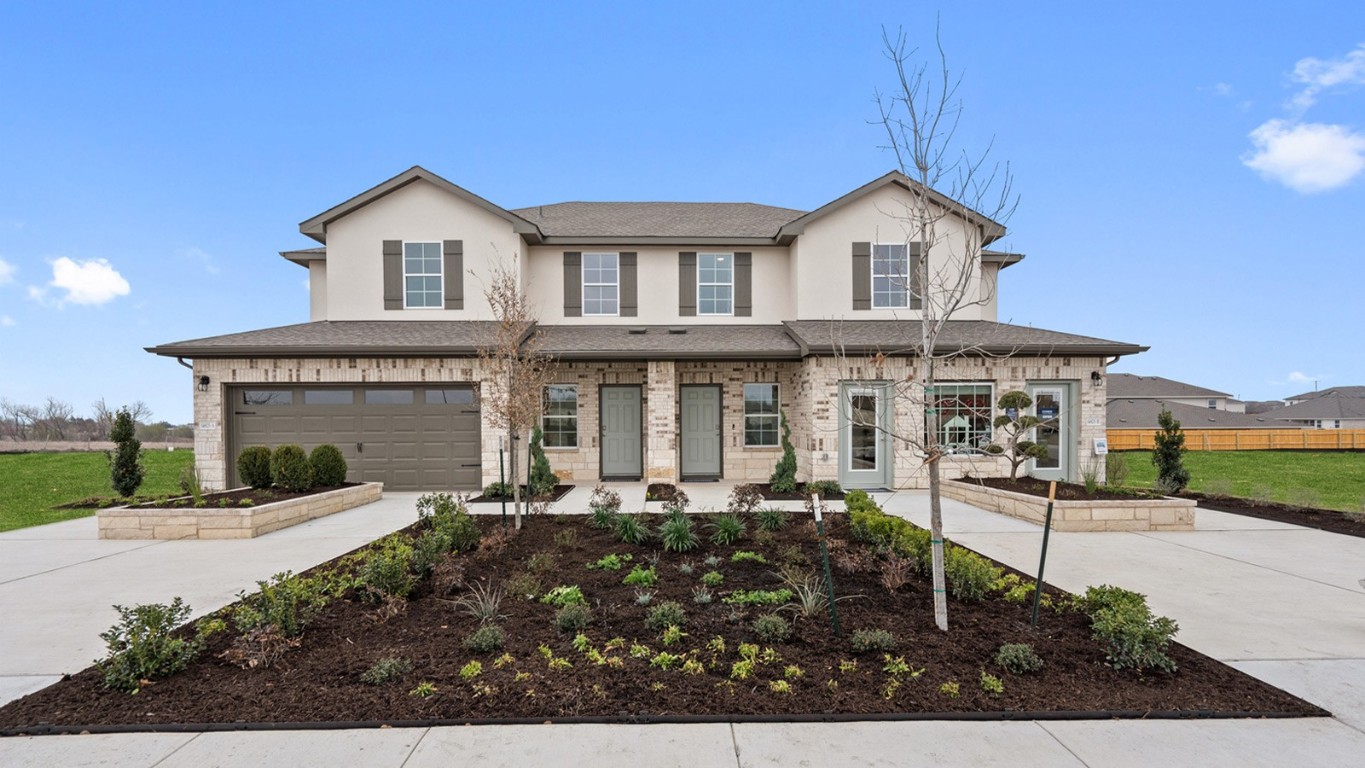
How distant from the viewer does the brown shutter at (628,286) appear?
14.6m

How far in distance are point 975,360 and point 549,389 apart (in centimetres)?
926

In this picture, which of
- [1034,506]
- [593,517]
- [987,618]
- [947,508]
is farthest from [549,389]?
[987,618]

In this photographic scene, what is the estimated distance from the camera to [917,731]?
3301 mm

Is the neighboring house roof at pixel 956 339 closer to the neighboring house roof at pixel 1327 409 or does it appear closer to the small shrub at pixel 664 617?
the small shrub at pixel 664 617

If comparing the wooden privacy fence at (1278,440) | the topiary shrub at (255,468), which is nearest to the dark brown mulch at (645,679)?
the topiary shrub at (255,468)

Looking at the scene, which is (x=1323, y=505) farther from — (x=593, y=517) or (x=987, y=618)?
(x=593, y=517)

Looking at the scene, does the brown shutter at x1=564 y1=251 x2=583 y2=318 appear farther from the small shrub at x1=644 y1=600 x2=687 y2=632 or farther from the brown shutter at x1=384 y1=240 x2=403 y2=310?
the small shrub at x1=644 y1=600 x2=687 y2=632

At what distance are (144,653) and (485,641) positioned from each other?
2.13 meters

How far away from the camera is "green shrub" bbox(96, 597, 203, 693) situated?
12.5 feet

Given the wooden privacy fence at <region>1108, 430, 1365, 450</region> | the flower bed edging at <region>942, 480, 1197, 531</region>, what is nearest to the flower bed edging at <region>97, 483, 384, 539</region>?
the flower bed edging at <region>942, 480, 1197, 531</region>

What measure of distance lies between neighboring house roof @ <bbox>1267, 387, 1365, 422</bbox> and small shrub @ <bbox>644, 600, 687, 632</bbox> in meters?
63.0

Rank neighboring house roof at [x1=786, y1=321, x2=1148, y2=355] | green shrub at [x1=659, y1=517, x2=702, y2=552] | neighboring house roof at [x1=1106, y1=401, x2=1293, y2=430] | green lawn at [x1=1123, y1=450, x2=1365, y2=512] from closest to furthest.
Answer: green shrub at [x1=659, y1=517, x2=702, y2=552]
green lawn at [x1=1123, y1=450, x2=1365, y2=512]
neighboring house roof at [x1=786, y1=321, x2=1148, y2=355]
neighboring house roof at [x1=1106, y1=401, x2=1293, y2=430]

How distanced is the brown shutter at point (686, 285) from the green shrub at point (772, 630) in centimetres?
1085

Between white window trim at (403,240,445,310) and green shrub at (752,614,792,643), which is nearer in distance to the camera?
green shrub at (752,614,792,643)
